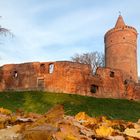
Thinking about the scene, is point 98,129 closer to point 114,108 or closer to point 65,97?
point 114,108

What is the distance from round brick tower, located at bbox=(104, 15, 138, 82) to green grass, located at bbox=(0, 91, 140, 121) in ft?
43.2

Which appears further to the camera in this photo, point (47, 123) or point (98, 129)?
point (98, 129)

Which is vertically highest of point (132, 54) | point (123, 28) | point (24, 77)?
point (123, 28)

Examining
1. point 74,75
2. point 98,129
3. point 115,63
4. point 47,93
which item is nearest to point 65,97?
point 47,93

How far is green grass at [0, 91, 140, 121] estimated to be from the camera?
24688 millimetres

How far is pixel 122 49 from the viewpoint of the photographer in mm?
44719

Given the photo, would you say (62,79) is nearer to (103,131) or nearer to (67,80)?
(67,80)

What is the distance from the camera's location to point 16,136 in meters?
3.72

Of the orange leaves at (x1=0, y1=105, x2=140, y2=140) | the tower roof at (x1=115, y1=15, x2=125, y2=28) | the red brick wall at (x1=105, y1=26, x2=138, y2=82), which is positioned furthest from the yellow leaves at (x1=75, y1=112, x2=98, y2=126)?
the tower roof at (x1=115, y1=15, x2=125, y2=28)

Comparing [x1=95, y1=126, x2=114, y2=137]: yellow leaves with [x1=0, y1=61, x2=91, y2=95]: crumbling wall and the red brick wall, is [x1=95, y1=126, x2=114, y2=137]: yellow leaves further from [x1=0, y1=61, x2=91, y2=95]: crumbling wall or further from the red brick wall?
the red brick wall

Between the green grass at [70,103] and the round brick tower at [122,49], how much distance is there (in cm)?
1317

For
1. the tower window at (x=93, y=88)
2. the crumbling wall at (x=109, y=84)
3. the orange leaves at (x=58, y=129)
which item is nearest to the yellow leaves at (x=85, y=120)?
the orange leaves at (x=58, y=129)

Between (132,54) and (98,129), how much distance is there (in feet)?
134

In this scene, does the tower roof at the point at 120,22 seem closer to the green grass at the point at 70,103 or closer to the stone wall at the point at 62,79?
the stone wall at the point at 62,79
